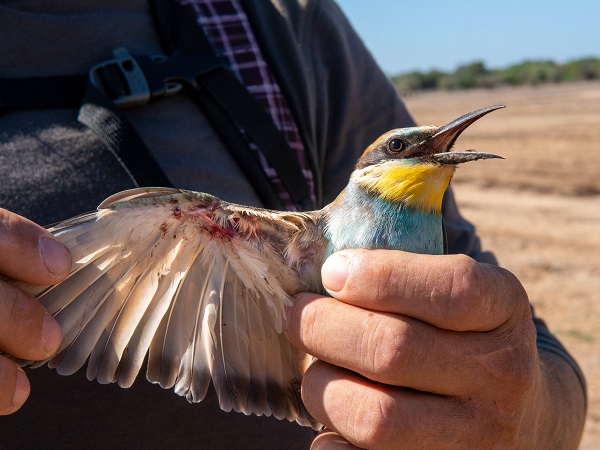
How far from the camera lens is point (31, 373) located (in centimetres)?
223

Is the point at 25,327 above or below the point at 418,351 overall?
above

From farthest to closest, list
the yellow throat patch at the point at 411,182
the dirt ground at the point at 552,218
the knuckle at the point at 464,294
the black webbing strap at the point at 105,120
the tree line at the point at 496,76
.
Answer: the tree line at the point at 496,76, the dirt ground at the point at 552,218, the yellow throat patch at the point at 411,182, the black webbing strap at the point at 105,120, the knuckle at the point at 464,294

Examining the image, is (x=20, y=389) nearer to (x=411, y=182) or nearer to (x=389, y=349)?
(x=389, y=349)

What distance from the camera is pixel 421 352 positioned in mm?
2035

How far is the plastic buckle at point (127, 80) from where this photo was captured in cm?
235

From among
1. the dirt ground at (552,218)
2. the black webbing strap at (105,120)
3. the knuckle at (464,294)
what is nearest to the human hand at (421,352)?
the knuckle at (464,294)

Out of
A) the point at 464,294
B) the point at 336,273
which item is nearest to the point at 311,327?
the point at 336,273

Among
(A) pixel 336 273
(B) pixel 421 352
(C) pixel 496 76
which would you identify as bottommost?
(C) pixel 496 76

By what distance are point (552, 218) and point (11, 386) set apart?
43.0 feet

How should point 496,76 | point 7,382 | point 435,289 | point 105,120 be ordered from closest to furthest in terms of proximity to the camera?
point 7,382, point 435,289, point 105,120, point 496,76

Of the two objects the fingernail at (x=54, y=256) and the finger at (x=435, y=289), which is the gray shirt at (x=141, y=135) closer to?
the fingernail at (x=54, y=256)

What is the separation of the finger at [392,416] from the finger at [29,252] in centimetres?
93

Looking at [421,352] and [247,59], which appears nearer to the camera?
[421,352]

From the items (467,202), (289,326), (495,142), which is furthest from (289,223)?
(495,142)
